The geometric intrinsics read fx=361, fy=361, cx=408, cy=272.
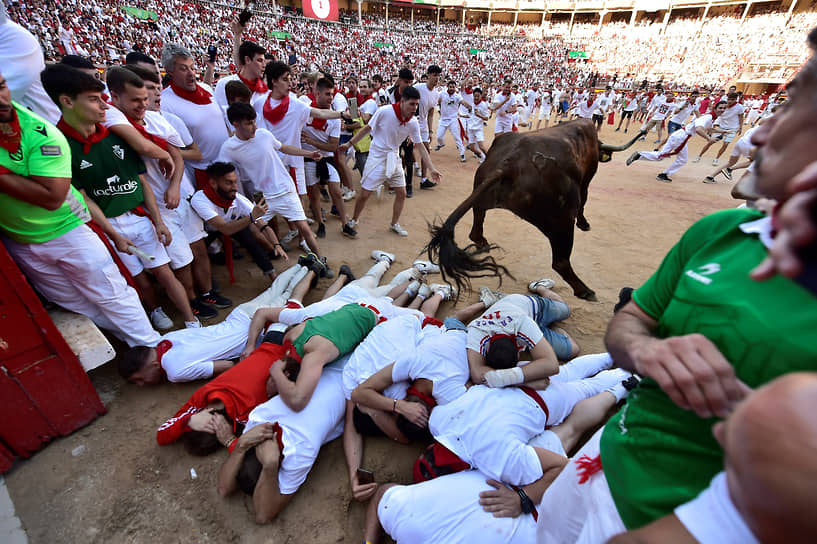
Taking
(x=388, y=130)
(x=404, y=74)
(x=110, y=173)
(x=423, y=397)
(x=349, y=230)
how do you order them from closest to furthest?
(x=423, y=397)
(x=110, y=173)
(x=388, y=130)
(x=349, y=230)
(x=404, y=74)

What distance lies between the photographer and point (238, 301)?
3.92 m

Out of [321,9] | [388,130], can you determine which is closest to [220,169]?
[388,130]

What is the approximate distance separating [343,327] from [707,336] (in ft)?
7.20

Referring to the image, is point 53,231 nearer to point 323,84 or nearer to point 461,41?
point 323,84

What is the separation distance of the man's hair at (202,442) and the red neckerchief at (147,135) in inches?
93.3

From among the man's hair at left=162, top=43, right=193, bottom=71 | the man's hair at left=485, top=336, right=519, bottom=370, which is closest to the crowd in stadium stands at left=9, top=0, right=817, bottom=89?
the man's hair at left=162, top=43, right=193, bottom=71

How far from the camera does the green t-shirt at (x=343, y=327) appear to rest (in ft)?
8.34

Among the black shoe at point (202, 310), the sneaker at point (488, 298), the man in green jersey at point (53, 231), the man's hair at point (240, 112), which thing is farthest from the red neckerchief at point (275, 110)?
the sneaker at point (488, 298)

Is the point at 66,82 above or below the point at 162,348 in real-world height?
above

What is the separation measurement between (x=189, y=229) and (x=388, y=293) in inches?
81.4

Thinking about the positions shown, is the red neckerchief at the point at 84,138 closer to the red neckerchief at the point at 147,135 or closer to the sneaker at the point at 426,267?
the red neckerchief at the point at 147,135

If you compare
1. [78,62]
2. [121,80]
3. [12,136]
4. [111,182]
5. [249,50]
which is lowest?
[111,182]

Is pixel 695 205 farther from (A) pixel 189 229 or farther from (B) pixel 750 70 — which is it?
(B) pixel 750 70

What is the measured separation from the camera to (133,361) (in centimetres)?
262
